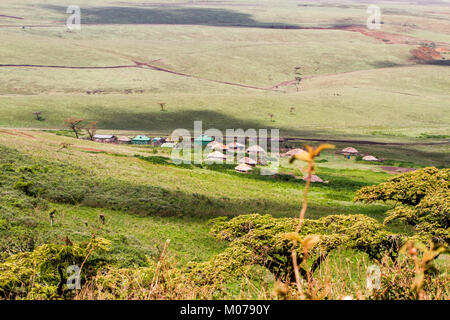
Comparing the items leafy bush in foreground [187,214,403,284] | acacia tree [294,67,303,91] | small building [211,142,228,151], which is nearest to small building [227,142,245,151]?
small building [211,142,228,151]

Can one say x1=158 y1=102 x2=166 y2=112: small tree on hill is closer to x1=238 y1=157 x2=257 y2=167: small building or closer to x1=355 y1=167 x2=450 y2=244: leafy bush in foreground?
x1=238 y1=157 x2=257 y2=167: small building

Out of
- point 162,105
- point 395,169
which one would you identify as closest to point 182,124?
point 162,105

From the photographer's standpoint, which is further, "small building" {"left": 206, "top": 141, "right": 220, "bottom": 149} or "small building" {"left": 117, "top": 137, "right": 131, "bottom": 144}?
"small building" {"left": 117, "top": 137, "right": 131, "bottom": 144}

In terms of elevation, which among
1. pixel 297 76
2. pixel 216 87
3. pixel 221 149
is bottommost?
pixel 221 149

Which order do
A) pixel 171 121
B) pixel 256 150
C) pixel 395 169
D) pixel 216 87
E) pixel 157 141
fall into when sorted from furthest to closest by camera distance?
pixel 216 87, pixel 171 121, pixel 157 141, pixel 256 150, pixel 395 169

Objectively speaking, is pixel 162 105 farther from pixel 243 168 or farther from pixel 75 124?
pixel 243 168

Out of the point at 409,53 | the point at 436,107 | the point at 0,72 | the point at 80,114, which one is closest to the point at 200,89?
the point at 80,114

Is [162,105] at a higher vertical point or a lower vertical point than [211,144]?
higher

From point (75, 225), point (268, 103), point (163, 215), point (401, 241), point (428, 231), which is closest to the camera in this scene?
point (401, 241)

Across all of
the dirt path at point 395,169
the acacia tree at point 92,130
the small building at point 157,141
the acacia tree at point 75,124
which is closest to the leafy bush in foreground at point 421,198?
the dirt path at point 395,169

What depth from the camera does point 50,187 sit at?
3300 centimetres

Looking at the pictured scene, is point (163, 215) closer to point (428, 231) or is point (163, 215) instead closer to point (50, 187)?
point (50, 187)

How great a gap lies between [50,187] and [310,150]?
111ft

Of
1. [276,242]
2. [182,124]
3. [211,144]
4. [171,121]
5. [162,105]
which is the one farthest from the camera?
[162,105]
